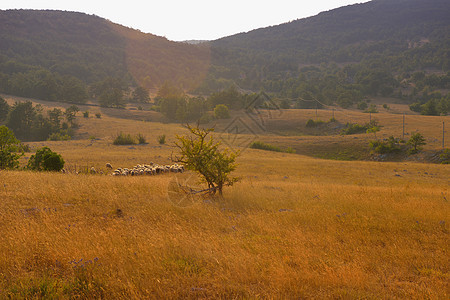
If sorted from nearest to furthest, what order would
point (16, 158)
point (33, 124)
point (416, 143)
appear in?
point (16, 158) → point (416, 143) → point (33, 124)

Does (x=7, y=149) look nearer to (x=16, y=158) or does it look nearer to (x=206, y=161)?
(x=16, y=158)

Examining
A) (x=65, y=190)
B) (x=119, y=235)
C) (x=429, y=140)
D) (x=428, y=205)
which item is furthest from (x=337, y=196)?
(x=429, y=140)

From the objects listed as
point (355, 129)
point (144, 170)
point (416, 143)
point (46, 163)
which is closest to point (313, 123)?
point (355, 129)

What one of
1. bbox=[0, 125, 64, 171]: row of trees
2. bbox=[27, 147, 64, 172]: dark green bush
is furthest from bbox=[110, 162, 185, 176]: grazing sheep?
bbox=[0, 125, 64, 171]: row of trees

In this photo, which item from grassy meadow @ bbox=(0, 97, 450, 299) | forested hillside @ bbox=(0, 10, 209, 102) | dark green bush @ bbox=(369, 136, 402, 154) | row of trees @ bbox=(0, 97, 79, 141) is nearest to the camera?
grassy meadow @ bbox=(0, 97, 450, 299)

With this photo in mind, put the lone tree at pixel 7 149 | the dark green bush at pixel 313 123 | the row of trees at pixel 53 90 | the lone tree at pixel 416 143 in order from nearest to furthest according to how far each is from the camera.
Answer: the lone tree at pixel 7 149
the lone tree at pixel 416 143
the dark green bush at pixel 313 123
the row of trees at pixel 53 90

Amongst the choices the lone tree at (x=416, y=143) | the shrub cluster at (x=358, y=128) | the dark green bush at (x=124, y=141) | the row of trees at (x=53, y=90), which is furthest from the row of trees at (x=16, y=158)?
the row of trees at (x=53, y=90)

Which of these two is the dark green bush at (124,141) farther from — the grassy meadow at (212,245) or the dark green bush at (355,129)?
the dark green bush at (355,129)

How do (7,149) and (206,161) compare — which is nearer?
(206,161)

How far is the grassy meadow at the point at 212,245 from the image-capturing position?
167 inches

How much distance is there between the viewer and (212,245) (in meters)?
5.58

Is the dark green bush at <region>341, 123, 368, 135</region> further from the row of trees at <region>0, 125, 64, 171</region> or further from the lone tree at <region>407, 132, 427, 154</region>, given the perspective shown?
the row of trees at <region>0, 125, 64, 171</region>

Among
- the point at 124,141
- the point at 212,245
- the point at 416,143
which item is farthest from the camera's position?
the point at 124,141

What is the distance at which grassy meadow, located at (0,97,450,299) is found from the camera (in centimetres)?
424
